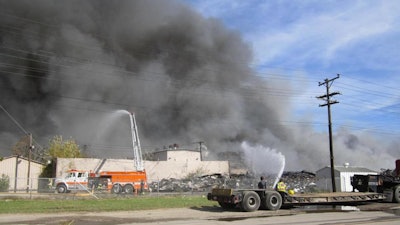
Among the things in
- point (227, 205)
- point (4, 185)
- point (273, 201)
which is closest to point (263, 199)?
point (273, 201)

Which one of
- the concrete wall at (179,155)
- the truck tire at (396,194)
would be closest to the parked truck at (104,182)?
the truck tire at (396,194)

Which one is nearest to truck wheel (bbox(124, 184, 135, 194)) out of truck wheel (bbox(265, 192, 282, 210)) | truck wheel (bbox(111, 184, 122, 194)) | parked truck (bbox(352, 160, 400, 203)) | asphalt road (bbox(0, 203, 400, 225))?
truck wheel (bbox(111, 184, 122, 194))

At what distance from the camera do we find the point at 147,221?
37.9 ft

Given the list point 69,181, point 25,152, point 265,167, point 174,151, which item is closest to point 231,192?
point 265,167

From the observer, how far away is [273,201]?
1434cm

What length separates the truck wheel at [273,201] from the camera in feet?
46.5

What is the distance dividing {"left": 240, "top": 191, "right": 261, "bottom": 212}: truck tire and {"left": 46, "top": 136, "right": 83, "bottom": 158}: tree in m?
39.6

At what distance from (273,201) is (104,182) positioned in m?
19.0

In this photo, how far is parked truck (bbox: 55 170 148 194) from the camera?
95.1 ft

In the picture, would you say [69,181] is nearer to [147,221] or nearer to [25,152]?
[147,221]

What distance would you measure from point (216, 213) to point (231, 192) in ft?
3.19

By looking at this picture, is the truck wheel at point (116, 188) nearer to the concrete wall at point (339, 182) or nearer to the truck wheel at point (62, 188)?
the truck wheel at point (62, 188)

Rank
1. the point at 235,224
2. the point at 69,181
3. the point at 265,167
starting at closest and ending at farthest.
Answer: the point at 235,224 < the point at 265,167 < the point at 69,181

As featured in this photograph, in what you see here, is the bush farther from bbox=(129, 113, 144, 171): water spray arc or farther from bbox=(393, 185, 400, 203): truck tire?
bbox=(393, 185, 400, 203): truck tire
